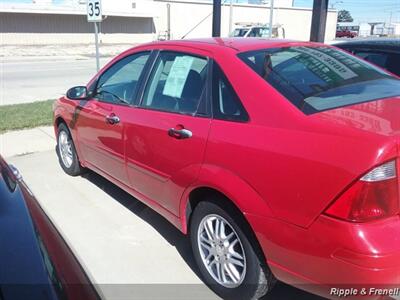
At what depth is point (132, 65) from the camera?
4.01 m

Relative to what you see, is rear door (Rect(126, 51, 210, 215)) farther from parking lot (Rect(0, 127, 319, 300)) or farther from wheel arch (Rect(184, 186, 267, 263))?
parking lot (Rect(0, 127, 319, 300))

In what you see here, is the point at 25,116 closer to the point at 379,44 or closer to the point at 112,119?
the point at 112,119

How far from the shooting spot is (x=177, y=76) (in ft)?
11.0

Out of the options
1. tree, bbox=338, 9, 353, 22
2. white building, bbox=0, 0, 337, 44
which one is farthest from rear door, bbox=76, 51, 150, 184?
tree, bbox=338, 9, 353, 22

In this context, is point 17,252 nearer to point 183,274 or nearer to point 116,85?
point 183,274

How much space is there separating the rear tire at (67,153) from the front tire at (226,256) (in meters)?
2.58

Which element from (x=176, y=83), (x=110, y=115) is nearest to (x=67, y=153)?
(x=110, y=115)

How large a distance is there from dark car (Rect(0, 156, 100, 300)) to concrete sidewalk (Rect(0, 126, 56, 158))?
471 cm

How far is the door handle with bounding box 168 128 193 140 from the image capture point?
2896 mm

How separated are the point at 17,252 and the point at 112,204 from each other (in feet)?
9.45

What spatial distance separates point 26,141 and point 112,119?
378 centimetres

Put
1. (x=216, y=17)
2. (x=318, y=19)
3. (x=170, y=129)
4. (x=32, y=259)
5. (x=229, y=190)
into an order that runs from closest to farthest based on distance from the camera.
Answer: (x=32, y=259) → (x=229, y=190) → (x=170, y=129) → (x=318, y=19) → (x=216, y=17)

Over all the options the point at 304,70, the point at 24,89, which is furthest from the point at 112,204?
the point at 24,89

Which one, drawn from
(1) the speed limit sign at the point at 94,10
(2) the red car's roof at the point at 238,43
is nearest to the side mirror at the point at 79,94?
(2) the red car's roof at the point at 238,43
